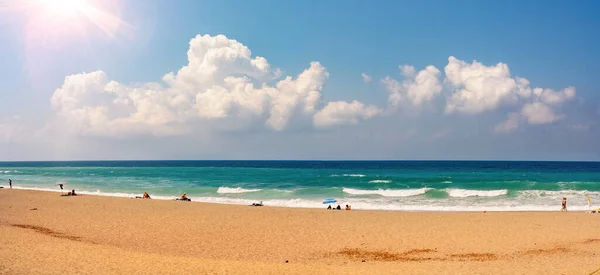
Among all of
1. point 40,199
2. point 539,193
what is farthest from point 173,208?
point 539,193

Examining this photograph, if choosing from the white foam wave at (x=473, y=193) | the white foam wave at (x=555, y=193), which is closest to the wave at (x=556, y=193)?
the white foam wave at (x=555, y=193)

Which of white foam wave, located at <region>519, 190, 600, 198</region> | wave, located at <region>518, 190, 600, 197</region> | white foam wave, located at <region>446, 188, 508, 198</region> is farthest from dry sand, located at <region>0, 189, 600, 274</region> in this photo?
white foam wave, located at <region>446, 188, 508, 198</region>

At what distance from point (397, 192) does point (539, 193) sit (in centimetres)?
1537

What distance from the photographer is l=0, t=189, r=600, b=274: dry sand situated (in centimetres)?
1278

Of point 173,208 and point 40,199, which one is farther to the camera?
point 40,199

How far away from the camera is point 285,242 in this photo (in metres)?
18.0

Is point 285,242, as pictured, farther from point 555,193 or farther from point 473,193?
point 555,193

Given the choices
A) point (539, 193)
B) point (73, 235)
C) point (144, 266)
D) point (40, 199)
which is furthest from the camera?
point (539, 193)

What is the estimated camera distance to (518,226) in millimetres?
21656

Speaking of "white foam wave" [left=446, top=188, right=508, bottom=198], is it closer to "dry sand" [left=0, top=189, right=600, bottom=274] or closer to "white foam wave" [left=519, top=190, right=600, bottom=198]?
"white foam wave" [left=519, top=190, right=600, bottom=198]

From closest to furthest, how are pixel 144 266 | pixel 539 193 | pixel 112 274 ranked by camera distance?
1. pixel 112 274
2. pixel 144 266
3. pixel 539 193

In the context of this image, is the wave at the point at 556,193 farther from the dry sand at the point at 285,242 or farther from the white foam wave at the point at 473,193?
the dry sand at the point at 285,242

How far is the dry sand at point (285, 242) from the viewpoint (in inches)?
503

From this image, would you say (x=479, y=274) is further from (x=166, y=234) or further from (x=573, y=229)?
(x=166, y=234)
